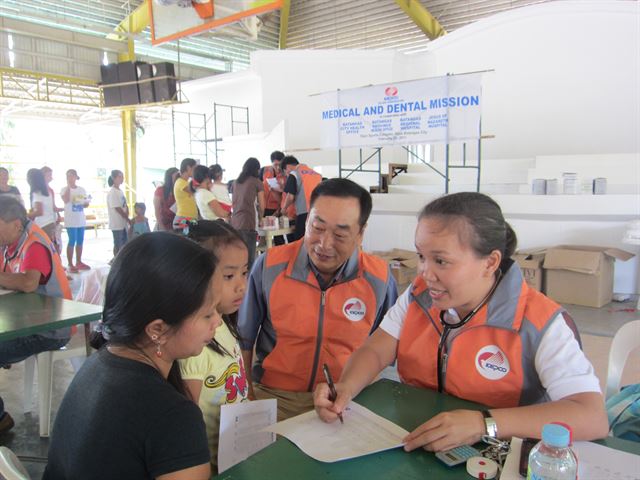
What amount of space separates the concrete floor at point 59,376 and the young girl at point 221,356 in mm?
1284

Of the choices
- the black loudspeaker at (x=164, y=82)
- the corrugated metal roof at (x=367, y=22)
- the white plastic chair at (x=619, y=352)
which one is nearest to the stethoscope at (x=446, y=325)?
the white plastic chair at (x=619, y=352)

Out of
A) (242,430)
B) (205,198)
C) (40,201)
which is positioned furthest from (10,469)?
(40,201)

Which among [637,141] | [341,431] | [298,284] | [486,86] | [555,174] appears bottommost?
[341,431]

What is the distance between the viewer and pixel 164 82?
9.09 meters

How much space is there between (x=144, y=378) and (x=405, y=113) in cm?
455

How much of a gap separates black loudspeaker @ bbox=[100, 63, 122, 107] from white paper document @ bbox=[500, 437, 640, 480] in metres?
10.2

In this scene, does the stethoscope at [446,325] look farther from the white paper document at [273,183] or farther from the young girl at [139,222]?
the young girl at [139,222]

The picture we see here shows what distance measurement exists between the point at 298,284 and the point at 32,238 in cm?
148

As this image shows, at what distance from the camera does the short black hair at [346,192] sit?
1697mm

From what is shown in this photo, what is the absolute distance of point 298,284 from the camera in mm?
1689

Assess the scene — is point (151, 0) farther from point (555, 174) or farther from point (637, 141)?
point (637, 141)

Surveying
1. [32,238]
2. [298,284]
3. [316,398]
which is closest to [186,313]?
[316,398]

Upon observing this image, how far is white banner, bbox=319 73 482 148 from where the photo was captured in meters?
4.65

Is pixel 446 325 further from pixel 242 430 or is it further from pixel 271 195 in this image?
pixel 271 195
